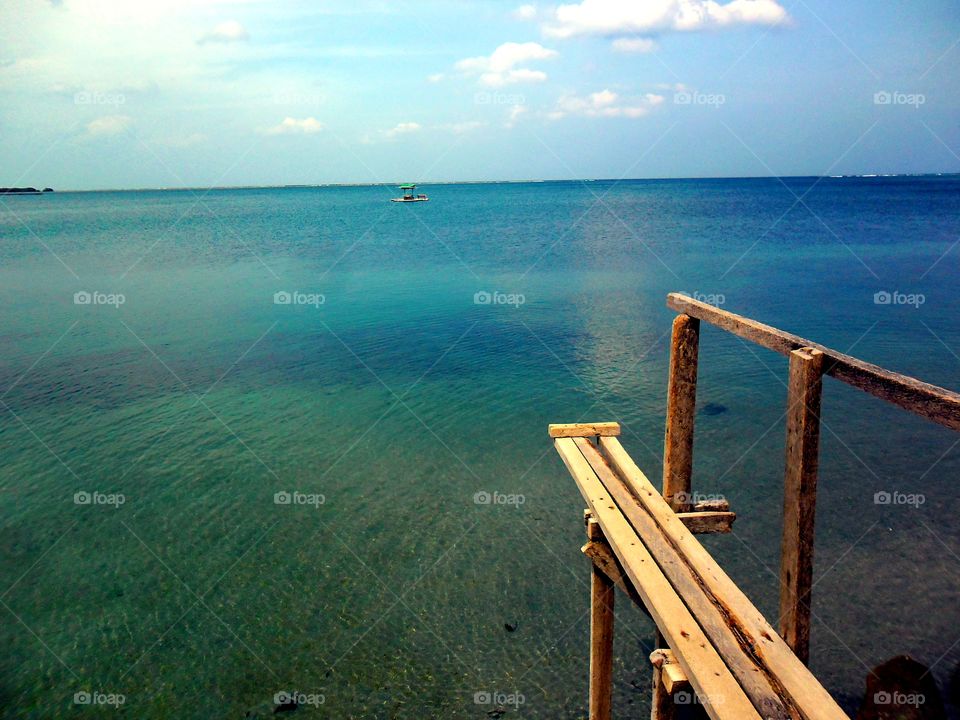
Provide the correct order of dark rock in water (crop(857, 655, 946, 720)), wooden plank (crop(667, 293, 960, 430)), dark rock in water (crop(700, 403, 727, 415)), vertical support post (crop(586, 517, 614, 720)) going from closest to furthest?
wooden plank (crop(667, 293, 960, 430)), vertical support post (crop(586, 517, 614, 720)), dark rock in water (crop(857, 655, 946, 720)), dark rock in water (crop(700, 403, 727, 415))

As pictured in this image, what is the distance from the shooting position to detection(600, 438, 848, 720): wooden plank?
12.4ft

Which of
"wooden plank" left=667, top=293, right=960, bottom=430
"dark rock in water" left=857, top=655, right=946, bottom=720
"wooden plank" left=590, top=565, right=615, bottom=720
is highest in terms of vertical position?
"wooden plank" left=667, top=293, right=960, bottom=430

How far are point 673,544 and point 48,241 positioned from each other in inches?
2786

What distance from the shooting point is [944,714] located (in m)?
7.19

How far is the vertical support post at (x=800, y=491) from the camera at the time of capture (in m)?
4.73

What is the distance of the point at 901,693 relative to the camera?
7523mm

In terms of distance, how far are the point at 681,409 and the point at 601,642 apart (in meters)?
2.74

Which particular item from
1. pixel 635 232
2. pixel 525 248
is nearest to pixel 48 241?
pixel 525 248

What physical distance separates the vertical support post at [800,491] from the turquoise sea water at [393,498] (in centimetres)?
355

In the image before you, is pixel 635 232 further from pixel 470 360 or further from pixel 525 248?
pixel 470 360

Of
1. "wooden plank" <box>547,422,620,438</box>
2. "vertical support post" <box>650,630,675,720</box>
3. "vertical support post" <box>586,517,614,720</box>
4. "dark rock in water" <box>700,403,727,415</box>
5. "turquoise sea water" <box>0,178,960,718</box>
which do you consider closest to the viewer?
"vertical support post" <box>650,630,675,720</box>

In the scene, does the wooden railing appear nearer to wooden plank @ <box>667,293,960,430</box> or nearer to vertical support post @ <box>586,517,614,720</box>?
wooden plank @ <box>667,293,960,430</box>

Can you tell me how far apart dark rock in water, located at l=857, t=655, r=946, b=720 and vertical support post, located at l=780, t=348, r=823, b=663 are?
339cm

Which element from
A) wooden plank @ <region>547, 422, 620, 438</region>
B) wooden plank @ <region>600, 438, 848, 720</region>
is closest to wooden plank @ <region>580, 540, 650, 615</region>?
wooden plank @ <region>600, 438, 848, 720</region>
